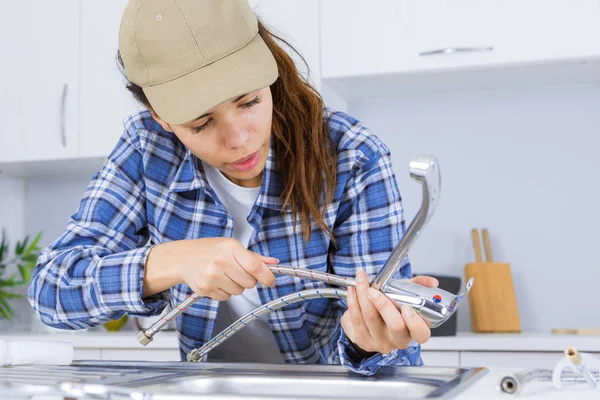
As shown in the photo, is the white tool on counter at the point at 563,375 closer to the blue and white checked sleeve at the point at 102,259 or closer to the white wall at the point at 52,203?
the blue and white checked sleeve at the point at 102,259

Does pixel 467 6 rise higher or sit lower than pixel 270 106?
higher

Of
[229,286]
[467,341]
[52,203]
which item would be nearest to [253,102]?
[229,286]

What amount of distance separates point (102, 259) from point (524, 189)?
167cm

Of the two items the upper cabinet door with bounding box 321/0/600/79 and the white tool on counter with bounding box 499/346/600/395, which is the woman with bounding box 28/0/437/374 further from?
the upper cabinet door with bounding box 321/0/600/79

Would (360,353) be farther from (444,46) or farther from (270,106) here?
(444,46)

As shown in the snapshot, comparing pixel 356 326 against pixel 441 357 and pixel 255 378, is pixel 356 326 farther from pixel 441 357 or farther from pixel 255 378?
pixel 441 357

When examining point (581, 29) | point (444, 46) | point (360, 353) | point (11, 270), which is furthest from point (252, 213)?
point (11, 270)

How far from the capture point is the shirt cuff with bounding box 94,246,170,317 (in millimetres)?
1079

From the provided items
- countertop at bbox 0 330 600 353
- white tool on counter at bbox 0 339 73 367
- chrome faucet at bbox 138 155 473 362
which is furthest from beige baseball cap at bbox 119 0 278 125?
countertop at bbox 0 330 600 353

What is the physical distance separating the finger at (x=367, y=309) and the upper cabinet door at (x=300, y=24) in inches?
58.1

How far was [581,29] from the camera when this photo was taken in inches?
83.2

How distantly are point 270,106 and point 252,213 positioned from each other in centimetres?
22

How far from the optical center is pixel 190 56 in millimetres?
1020

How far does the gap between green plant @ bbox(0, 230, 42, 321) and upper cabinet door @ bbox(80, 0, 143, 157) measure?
1.57 ft
